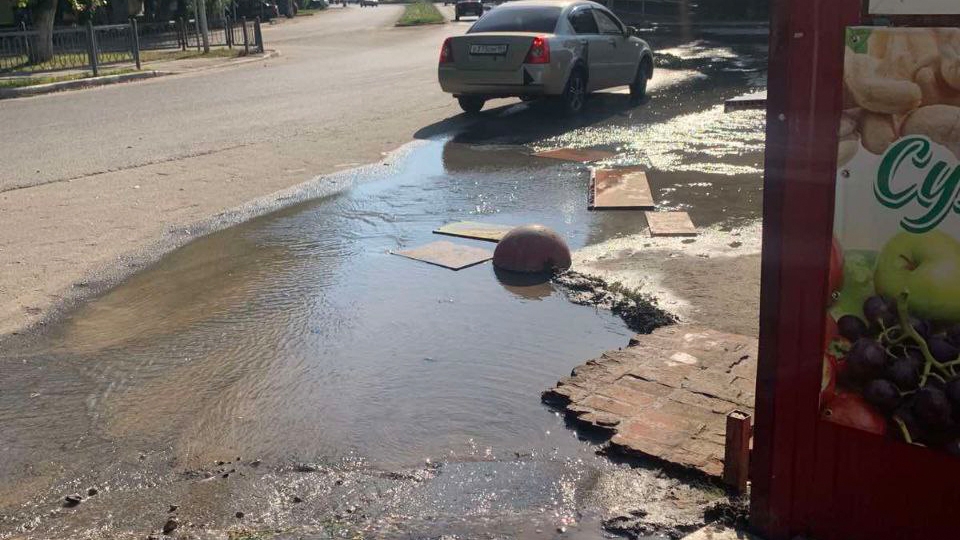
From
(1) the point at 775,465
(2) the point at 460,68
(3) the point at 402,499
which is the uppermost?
(2) the point at 460,68

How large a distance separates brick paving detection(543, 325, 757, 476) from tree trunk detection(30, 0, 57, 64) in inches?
946

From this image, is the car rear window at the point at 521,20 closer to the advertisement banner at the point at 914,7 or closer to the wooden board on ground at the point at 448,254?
the wooden board on ground at the point at 448,254

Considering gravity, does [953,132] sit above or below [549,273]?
above

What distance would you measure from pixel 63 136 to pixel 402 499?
11.0 meters

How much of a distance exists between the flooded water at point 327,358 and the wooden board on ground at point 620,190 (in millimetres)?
191

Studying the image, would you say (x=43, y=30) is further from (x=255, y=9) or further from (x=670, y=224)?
(x=255, y=9)

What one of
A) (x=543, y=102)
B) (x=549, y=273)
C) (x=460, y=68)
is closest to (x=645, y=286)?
(x=549, y=273)

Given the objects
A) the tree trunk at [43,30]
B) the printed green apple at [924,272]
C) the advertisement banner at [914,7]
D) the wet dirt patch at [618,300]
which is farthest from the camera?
the tree trunk at [43,30]

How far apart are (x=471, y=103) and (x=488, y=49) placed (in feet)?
4.31

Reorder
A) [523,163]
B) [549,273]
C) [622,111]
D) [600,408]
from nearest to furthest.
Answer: [600,408], [549,273], [523,163], [622,111]

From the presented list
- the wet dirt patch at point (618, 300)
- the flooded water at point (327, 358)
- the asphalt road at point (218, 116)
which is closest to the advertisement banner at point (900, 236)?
the flooded water at point (327, 358)

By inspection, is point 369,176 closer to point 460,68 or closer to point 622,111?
point 460,68

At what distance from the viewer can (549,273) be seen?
6.60 metres

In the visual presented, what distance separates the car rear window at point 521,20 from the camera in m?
13.8
